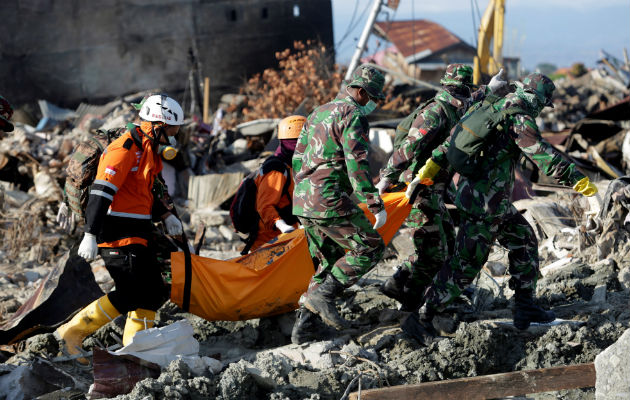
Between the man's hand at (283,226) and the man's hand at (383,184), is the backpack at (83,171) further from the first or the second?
the man's hand at (383,184)

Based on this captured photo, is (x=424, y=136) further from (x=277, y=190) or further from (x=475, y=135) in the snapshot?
(x=277, y=190)

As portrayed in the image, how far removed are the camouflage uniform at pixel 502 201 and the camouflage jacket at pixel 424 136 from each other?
0.49ft

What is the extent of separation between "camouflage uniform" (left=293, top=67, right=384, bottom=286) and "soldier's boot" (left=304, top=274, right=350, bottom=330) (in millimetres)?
61

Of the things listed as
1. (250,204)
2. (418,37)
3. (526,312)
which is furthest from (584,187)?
(418,37)

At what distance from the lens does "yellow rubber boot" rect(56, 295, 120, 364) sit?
497cm

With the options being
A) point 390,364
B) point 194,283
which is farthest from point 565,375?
point 194,283

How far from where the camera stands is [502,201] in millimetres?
4930

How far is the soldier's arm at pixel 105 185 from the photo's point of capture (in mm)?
4645

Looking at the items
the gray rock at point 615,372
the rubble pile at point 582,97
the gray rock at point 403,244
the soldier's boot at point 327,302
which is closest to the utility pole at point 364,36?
the rubble pile at point 582,97

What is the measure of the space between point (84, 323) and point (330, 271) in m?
1.79

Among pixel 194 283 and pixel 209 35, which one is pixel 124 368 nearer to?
pixel 194 283

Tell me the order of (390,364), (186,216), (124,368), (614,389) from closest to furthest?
(614,389) < (124,368) < (390,364) < (186,216)

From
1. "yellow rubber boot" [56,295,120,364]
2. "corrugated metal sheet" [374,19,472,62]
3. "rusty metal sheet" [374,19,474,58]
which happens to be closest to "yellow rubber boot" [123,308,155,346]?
"yellow rubber boot" [56,295,120,364]

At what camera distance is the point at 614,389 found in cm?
412
